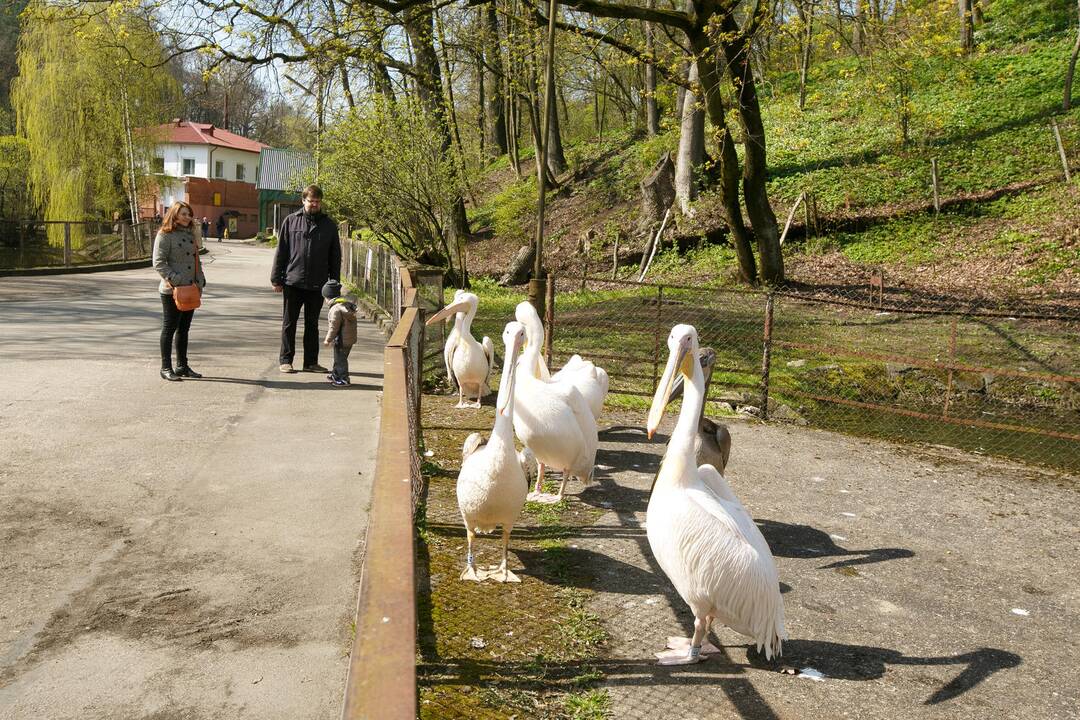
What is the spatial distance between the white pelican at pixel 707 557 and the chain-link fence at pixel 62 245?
85.7 ft

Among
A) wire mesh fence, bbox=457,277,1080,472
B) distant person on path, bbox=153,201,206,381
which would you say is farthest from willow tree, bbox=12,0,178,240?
distant person on path, bbox=153,201,206,381

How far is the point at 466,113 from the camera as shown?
155 ft

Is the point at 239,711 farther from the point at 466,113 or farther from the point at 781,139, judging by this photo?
the point at 466,113

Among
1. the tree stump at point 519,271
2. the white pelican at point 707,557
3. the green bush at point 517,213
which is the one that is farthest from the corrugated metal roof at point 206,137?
the white pelican at point 707,557

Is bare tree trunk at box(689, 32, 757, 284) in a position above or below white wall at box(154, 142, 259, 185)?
below

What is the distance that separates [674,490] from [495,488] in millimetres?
1116

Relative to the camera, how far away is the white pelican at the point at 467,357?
9.26m

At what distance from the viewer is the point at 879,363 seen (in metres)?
12.6

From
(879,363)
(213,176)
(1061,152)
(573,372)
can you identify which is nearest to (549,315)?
(573,372)

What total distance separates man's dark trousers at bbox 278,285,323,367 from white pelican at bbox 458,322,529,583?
5.82 meters

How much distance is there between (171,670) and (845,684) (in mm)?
3143

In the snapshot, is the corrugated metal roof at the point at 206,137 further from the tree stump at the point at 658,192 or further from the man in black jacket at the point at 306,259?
the man in black jacket at the point at 306,259

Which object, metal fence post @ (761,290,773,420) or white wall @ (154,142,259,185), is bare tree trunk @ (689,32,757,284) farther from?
white wall @ (154,142,259,185)

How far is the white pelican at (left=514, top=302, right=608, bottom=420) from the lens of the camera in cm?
721
